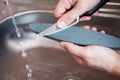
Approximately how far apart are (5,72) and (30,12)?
9.7 inches

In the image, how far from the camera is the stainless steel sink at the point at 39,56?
0.83 m

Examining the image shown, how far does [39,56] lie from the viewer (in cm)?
89

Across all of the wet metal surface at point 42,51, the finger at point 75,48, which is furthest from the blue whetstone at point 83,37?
the wet metal surface at point 42,51

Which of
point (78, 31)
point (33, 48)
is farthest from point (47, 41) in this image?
point (78, 31)

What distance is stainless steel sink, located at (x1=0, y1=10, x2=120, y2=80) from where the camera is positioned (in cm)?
83

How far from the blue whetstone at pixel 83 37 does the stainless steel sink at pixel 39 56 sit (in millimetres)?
196

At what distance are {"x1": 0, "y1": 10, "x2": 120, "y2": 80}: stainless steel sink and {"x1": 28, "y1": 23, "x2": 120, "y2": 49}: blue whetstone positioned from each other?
7.7 inches

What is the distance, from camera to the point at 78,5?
0.72m

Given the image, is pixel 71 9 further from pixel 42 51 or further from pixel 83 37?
pixel 42 51

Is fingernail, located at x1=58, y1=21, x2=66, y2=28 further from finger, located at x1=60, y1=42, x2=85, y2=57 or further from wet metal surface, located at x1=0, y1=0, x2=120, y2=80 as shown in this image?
wet metal surface, located at x1=0, y1=0, x2=120, y2=80

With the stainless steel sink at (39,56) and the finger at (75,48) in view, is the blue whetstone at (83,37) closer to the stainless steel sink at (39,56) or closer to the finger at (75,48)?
the finger at (75,48)

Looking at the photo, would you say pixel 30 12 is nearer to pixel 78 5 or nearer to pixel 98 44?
pixel 78 5

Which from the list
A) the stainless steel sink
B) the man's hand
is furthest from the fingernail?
the stainless steel sink

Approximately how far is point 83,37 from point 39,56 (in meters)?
0.28
